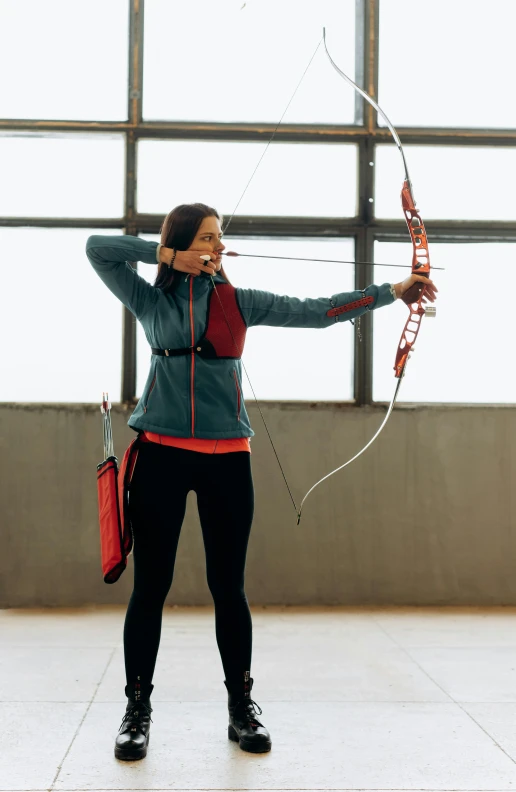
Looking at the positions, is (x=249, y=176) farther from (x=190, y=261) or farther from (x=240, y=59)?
(x=190, y=261)

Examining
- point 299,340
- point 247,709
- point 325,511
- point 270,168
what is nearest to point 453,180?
point 270,168

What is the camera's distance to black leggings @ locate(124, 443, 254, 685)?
5.58ft

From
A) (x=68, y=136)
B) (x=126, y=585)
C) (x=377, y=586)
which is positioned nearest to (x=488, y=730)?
(x=377, y=586)

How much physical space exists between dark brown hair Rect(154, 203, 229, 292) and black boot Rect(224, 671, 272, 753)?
863 mm

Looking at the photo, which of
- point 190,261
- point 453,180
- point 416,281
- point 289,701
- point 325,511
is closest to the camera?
point 190,261

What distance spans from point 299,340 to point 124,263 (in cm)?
147

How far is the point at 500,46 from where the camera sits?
3.19 metres

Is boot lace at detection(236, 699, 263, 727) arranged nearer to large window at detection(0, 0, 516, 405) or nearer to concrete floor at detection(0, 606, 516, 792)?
concrete floor at detection(0, 606, 516, 792)

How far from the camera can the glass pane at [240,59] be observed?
3.12m

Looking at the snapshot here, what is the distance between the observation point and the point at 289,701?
2066 mm

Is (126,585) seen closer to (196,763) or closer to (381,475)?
(381,475)

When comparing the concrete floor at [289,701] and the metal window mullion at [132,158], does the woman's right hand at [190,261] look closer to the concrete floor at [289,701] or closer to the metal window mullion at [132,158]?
the concrete floor at [289,701]

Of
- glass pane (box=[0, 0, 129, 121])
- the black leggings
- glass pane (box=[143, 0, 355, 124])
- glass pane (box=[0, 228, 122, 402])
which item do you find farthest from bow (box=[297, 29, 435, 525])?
glass pane (box=[0, 0, 129, 121])

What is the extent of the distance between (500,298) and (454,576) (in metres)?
1.08
